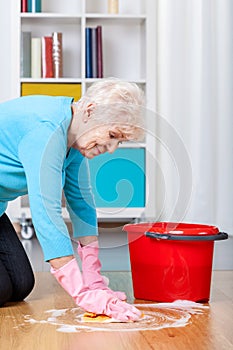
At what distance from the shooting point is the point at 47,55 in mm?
3750

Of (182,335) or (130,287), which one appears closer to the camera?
(182,335)

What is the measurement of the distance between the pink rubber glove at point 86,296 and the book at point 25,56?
7.27ft

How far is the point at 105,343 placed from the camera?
1536 mm

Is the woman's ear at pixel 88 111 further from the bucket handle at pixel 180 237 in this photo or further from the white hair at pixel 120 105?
the bucket handle at pixel 180 237

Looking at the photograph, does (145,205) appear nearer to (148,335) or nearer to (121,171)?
(121,171)

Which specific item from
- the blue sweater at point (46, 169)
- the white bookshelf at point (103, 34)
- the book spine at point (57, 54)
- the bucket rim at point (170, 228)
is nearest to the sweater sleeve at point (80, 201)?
the blue sweater at point (46, 169)

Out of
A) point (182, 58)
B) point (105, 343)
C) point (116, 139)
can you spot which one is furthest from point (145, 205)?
point (182, 58)

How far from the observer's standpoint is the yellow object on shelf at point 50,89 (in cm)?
369

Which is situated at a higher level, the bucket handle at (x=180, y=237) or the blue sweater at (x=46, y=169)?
the blue sweater at (x=46, y=169)

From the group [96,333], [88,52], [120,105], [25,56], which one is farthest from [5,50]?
[96,333]

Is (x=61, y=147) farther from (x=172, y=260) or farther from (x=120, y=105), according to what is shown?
(x=172, y=260)

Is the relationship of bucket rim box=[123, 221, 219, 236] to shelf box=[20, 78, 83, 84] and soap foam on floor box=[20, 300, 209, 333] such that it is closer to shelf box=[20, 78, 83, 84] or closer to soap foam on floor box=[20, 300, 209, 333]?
soap foam on floor box=[20, 300, 209, 333]

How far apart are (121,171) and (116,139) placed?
0.20m

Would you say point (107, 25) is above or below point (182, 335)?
above
